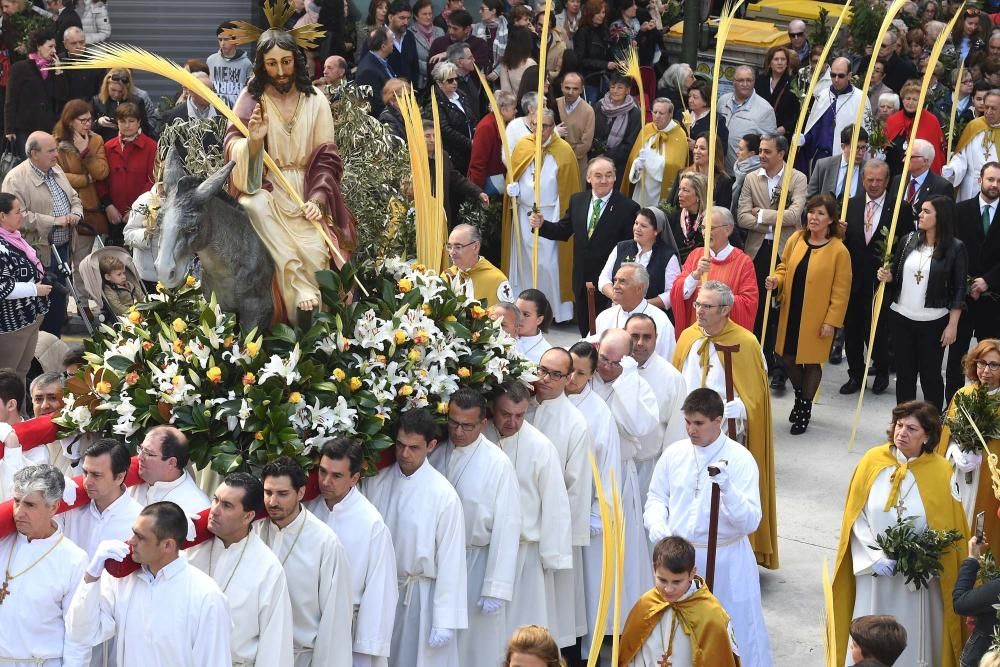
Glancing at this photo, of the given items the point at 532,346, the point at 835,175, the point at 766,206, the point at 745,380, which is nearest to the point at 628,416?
the point at 532,346

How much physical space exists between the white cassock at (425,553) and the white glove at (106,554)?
1729mm

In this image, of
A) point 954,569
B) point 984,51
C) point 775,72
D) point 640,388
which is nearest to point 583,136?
point 775,72

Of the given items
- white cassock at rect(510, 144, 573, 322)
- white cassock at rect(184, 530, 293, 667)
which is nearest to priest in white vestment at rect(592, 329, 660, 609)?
white cassock at rect(184, 530, 293, 667)

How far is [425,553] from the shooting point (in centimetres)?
845

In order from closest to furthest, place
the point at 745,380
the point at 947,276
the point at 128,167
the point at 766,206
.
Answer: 1. the point at 745,380
2. the point at 947,276
3. the point at 766,206
4. the point at 128,167

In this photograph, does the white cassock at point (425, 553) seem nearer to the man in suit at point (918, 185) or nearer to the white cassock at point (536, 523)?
the white cassock at point (536, 523)

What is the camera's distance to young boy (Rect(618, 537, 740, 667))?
757 centimetres

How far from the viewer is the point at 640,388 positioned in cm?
991

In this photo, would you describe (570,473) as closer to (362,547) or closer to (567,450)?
(567,450)

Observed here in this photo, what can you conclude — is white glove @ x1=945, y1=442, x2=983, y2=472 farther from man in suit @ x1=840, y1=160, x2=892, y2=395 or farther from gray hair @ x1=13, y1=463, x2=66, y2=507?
gray hair @ x1=13, y1=463, x2=66, y2=507

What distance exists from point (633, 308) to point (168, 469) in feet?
12.9

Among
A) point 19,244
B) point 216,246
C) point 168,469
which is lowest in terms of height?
point 168,469

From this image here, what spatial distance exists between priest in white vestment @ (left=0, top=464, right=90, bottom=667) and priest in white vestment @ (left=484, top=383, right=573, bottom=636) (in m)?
2.57

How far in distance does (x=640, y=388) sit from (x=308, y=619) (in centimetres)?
283
